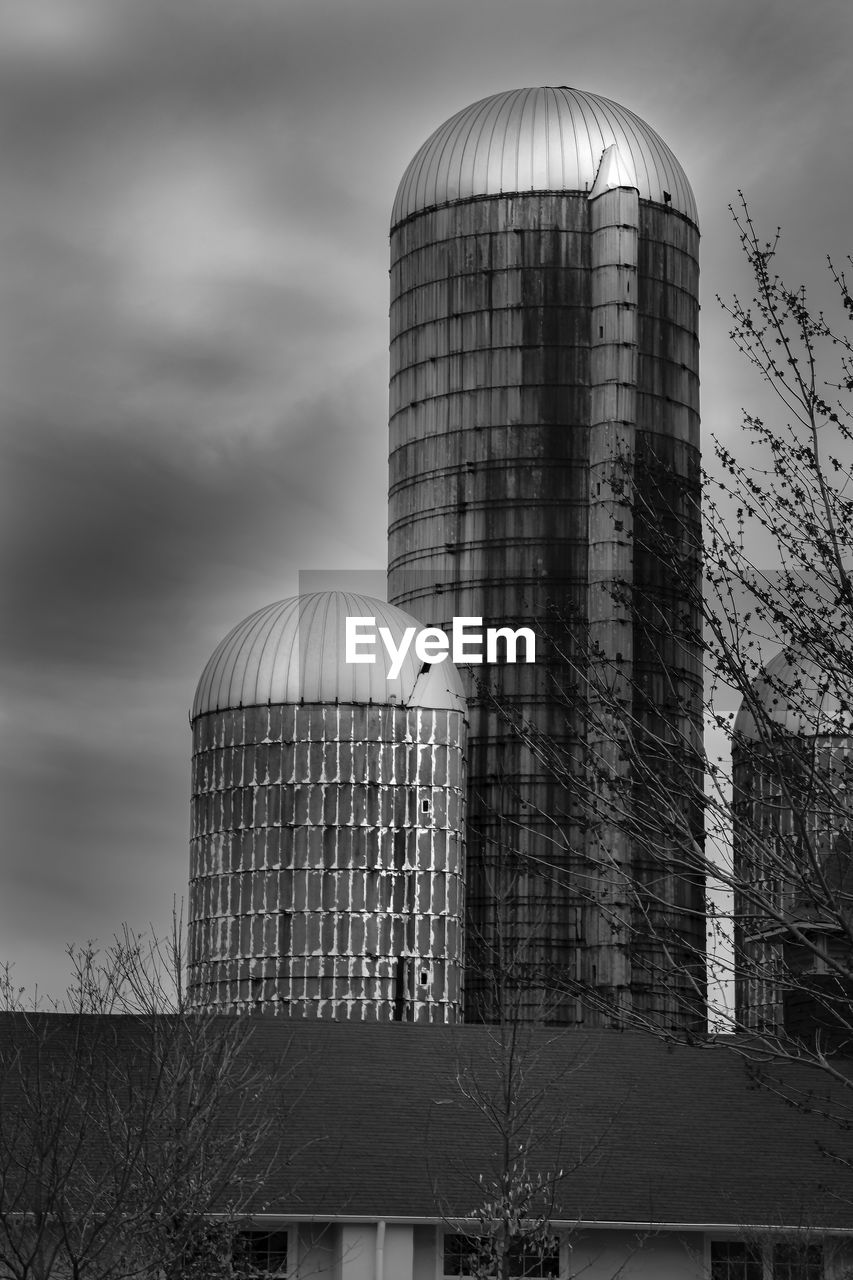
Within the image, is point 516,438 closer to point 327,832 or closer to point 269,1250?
point 327,832

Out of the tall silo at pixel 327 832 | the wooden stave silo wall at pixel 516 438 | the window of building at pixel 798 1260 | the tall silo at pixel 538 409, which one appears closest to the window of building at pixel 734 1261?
the window of building at pixel 798 1260

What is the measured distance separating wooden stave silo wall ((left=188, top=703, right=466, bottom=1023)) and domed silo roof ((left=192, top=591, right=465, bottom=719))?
0.35 metres

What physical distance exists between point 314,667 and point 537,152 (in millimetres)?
14931

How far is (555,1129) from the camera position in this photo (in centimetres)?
3006

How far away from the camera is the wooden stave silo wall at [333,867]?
147ft

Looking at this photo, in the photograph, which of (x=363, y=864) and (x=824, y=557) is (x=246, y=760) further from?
(x=824, y=557)

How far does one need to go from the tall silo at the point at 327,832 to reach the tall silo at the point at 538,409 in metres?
2.97

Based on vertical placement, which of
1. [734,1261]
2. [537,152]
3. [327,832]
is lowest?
[734,1261]

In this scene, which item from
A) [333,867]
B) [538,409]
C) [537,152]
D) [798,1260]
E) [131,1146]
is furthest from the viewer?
[537,152]

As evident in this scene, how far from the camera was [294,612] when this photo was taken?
47.4 meters

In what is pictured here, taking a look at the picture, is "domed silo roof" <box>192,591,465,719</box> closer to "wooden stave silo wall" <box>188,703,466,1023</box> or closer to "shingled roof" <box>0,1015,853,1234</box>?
"wooden stave silo wall" <box>188,703,466,1023</box>

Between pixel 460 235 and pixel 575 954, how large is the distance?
57.9 feet

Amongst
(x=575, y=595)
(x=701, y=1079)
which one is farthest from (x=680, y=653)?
(x=701, y=1079)

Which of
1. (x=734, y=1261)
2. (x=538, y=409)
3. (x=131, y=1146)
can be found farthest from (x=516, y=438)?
(x=131, y=1146)
